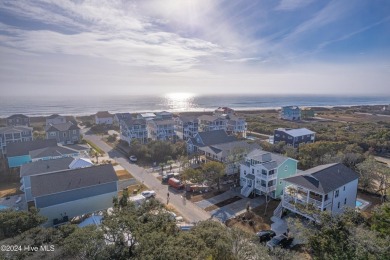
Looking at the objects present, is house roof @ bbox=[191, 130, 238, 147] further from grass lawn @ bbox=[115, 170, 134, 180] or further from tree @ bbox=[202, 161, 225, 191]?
grass lawn @ bbox=[115, 170, 134, 180]

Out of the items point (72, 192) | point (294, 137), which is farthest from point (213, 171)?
point (294, 137)

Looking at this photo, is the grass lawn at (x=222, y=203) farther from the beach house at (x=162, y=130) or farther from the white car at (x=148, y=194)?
the beach house at (x=162, y=130)

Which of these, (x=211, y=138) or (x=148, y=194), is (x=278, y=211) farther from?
(x=211, y=138)

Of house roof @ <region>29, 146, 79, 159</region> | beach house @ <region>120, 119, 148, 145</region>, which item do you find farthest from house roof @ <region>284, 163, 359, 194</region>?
beach house @ <region>120, 119, 148, 145</region>

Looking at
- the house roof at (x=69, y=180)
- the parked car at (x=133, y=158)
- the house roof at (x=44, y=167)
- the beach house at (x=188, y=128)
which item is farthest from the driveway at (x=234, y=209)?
the beach house at (x=188, y=128)

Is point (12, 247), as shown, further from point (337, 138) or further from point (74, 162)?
point (337, 138)

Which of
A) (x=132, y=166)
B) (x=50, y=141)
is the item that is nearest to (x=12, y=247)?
(x=132, y=166)

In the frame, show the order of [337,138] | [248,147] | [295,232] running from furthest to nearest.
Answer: [337,138]
[248,147]
[295,232]
